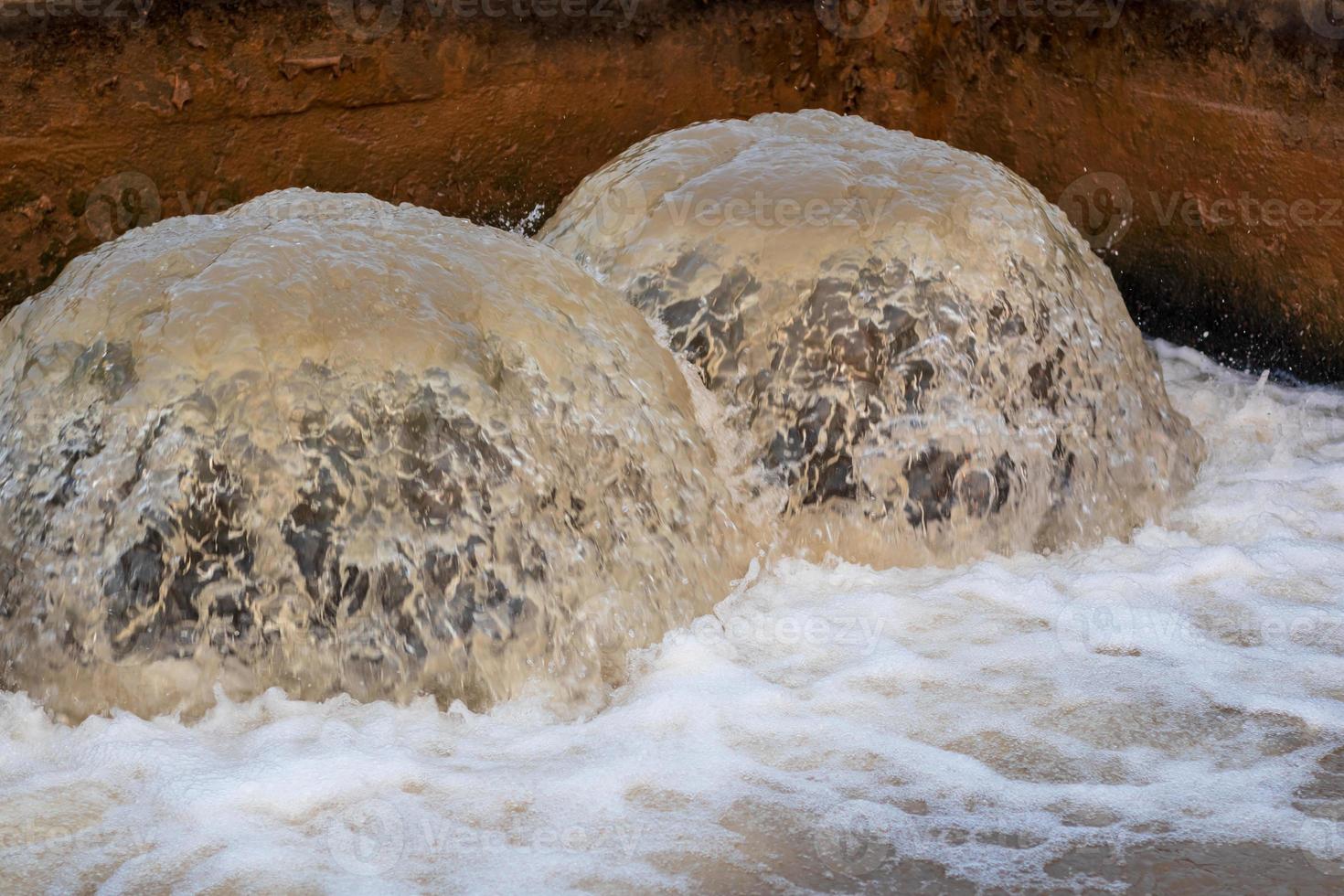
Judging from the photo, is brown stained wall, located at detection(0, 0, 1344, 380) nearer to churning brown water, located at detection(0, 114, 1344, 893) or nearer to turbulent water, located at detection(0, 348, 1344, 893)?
churning brown water, located at detection(0, 114, 1344, 893)

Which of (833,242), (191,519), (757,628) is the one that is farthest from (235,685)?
(833,242)

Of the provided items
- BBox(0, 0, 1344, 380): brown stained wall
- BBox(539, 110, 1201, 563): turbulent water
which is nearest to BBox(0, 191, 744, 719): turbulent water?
BBox(539, 110, 1201, 563): turbulent water

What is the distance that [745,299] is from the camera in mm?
3422

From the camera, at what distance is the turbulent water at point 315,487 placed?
104 inches

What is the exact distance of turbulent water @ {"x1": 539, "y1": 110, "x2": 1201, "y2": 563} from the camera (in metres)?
3.34

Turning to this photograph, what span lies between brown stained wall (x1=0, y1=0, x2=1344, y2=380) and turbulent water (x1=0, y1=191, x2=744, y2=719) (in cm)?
108

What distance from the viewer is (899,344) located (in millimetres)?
3391

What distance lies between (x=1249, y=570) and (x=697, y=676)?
4.24ft

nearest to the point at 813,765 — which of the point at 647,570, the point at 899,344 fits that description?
the point at 647,570

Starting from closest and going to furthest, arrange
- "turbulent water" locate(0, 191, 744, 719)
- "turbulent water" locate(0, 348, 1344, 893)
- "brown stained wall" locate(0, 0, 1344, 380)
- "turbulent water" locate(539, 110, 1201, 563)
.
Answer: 1. "turbulent water" locate(0, 348, 1344, 893)
2. "turbulent water" locate(0, 191, 744, 719)
3. "turbulent water" locate(539, 110, 1201, 563)
4. "brown stained wall" locate(0, 0, 1344, 380)

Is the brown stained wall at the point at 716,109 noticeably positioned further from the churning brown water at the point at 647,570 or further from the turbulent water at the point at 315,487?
the turbulent water at the point at 315,487

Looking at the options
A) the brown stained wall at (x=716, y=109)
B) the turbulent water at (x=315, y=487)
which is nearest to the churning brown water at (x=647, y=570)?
the turbulent water at (x=315, y=487)

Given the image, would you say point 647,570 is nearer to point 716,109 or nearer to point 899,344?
point 899,344

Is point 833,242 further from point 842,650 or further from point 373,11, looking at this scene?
point 373,11
